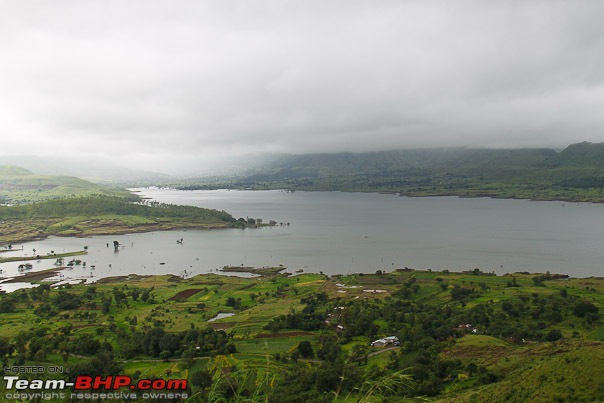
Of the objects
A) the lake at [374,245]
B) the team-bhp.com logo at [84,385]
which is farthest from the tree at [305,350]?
the lake at [374,245]

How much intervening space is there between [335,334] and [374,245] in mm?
57945

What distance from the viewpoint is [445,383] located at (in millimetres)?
30297

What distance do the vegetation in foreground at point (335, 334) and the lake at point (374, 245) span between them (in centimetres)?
1474

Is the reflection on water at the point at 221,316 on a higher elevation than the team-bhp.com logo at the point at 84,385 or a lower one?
lower

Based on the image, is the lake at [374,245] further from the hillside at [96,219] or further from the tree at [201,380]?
the tree at [201,380]

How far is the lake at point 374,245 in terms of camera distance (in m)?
80.2

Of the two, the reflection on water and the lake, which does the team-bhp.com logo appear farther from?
the lake

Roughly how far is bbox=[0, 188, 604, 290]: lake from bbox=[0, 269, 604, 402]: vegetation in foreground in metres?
14.7

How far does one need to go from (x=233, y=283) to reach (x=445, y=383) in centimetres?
4347

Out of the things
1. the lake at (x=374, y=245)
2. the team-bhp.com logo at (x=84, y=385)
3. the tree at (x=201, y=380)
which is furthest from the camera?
the lake at (x=374, y=245)

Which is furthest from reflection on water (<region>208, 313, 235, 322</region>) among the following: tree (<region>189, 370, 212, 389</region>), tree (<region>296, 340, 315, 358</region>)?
tree (<region>189, 370, 212, 389</region>)

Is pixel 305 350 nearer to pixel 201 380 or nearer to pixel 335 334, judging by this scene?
pixel 335 334

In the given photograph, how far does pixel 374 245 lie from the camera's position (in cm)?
9862

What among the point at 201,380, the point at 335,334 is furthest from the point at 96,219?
the point at 201,380
